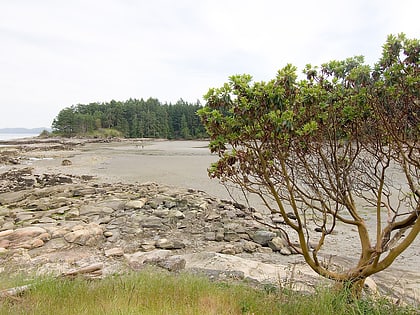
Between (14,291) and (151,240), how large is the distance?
220 inches

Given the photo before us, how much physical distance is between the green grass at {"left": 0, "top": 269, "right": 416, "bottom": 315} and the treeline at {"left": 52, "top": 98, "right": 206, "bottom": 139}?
88.5 metres

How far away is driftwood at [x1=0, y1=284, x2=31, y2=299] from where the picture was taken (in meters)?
3.72

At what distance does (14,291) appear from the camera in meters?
3.92

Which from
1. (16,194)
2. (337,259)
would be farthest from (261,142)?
(16,194)

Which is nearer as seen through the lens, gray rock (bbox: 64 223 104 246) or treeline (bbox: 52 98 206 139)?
gray rock (bbox: 64 223 104 246)

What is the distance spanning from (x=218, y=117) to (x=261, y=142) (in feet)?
2.39

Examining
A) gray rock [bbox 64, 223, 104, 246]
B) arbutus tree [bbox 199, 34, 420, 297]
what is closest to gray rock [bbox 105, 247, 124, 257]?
gray rock [bbox 64, 223, 104, 246]

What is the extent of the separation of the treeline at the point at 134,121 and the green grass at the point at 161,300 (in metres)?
88.5

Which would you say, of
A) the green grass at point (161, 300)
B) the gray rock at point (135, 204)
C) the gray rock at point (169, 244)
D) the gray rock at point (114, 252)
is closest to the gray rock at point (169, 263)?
→ the gray rock at point (114, 252)

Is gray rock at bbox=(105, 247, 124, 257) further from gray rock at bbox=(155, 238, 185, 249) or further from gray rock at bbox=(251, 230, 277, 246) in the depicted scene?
gray rock at bbox=(251, 230, 277, 246)

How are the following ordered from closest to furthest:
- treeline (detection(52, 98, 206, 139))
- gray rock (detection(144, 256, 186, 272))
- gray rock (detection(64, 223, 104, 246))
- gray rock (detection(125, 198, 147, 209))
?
gray rock (detection(144, 256, 186, 272)), gray rock (detection(64, 223, 104, 246)), gray rock (detection(125, 198, 147, 209)), treeline (detection(52, 98, 206, 139))

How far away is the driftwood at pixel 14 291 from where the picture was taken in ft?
12.2

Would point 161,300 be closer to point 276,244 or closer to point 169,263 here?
point 169,263

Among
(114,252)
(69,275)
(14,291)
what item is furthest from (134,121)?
(14,291)
